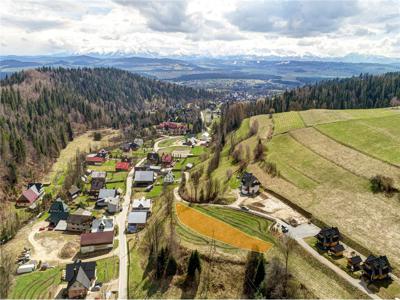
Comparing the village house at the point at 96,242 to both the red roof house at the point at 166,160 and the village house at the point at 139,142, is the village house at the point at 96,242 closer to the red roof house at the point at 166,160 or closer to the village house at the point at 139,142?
the red roof house at the point at 166,160

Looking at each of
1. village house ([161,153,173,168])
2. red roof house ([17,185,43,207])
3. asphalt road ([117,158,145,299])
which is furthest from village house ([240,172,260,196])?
red roof house ([17,185,43,207])

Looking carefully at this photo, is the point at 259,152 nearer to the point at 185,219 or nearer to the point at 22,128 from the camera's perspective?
the point at 185,219

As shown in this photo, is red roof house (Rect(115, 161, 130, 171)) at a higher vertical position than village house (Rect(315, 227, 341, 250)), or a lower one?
lower

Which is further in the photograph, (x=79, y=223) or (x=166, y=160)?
(x=166, y=160)

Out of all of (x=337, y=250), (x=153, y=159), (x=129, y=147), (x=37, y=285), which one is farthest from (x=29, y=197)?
(x=337, y=250)

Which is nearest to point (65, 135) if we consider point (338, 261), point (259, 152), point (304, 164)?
point (259, 152)

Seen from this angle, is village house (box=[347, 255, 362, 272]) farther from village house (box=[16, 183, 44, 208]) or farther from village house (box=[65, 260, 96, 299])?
village house (box=[16, 183, 44, 208])

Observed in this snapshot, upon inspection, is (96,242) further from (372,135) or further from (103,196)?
(372,135)

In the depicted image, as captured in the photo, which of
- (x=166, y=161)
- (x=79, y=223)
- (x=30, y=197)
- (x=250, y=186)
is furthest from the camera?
(x=166, y=161)
